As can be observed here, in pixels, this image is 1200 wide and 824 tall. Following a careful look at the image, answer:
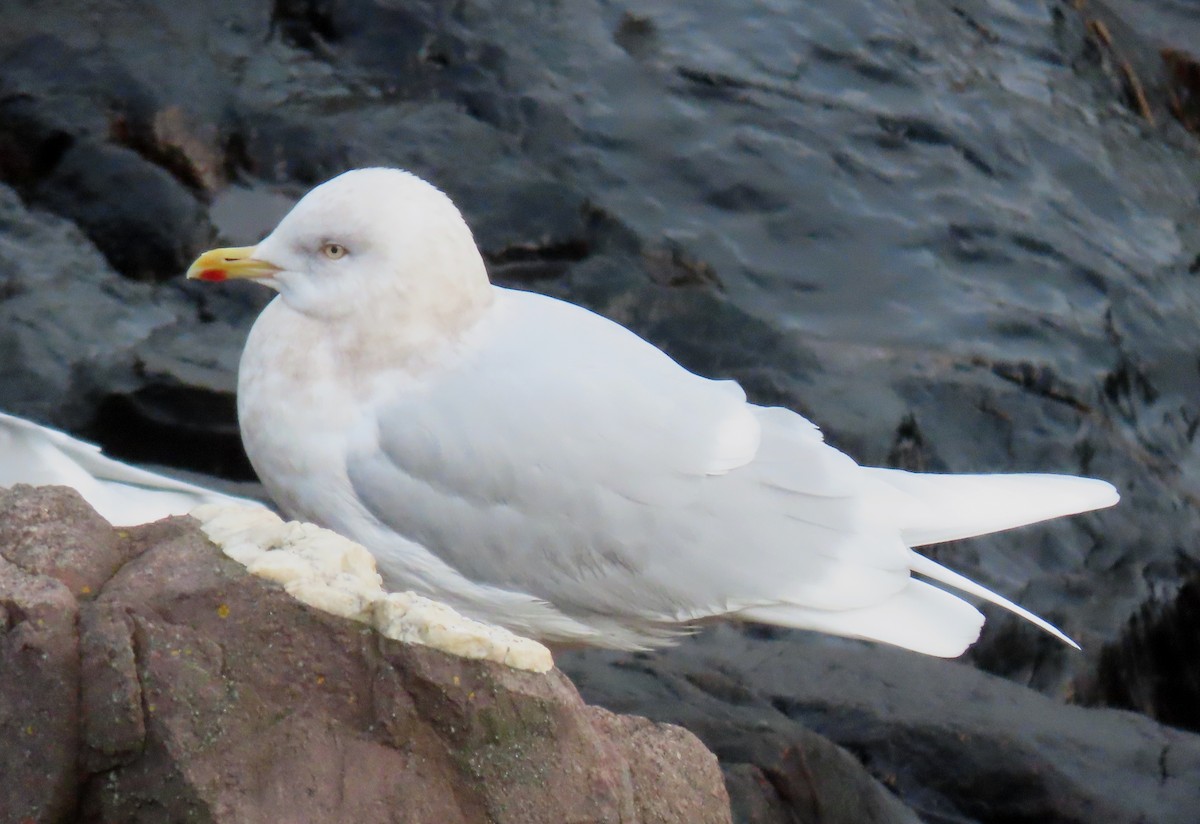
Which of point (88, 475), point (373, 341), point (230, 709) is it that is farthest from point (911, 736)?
point (230, 709)

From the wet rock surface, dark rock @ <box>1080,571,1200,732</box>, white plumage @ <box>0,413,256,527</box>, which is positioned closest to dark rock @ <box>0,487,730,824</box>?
white plumage @ <box>0,413,256,527</box>

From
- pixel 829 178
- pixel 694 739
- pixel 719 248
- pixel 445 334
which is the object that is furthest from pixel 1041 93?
pixel 694 739

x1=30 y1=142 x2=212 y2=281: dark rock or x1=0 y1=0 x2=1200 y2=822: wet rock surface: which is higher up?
x1=0 y1=0 x2=1200 y2=822: wet rock surface

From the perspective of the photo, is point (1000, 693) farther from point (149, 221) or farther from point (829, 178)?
point (149, 221)

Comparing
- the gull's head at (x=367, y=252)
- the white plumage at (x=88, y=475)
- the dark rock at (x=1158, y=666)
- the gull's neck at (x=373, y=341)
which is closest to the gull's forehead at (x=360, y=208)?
the gull's head at (x=367, y=252)

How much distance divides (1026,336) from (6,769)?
4.57 meters

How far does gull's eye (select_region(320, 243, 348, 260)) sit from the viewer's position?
391 cm

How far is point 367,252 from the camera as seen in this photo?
12.7ft

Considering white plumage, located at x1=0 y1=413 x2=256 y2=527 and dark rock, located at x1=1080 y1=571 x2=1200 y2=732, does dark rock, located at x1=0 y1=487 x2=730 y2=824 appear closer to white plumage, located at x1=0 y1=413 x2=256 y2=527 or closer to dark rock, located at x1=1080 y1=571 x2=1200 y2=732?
white plumage, located at x1=0 y1=413 x2=256 y2=527

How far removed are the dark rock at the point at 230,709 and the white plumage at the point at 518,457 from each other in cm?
135

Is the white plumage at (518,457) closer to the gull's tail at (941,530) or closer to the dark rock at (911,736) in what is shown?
the gull's tail at (941,530)

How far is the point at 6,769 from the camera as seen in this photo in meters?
2.18

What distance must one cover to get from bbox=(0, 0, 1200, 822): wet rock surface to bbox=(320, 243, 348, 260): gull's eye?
1284 mm

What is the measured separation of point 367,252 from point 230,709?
1.79m
